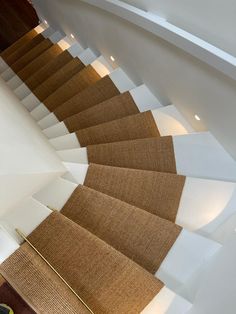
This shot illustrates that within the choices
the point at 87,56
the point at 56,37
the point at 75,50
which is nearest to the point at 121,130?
the point at 87,56

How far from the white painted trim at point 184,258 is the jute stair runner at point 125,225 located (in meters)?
0.03

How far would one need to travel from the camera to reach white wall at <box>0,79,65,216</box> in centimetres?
211

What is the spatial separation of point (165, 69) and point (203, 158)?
71 centimetres

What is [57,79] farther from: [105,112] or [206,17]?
[206,17]

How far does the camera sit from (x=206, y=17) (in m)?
2.16

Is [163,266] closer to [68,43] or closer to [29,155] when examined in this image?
[29,155]

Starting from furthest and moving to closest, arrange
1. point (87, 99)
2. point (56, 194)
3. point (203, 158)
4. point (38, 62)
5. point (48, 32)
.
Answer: point (48, 32) < point (38, 62) < point (87, 99) < point (203, 158) < point (56, 194)

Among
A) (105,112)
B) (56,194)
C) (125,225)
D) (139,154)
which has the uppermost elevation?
(105,112)

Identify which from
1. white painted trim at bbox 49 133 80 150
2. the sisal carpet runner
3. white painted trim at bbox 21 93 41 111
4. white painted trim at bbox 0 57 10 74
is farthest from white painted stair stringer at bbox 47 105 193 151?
white painted trim at bbox 0 57 10 74

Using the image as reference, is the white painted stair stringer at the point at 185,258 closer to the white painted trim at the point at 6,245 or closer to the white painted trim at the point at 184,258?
the white painted trim at the point at 184,258

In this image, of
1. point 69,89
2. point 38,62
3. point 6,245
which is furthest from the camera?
point 38,62

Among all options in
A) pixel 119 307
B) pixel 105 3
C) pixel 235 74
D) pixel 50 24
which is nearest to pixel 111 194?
pixel 119 307

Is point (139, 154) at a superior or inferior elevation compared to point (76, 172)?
superior

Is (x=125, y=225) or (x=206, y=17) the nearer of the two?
(x=206, y=17)
